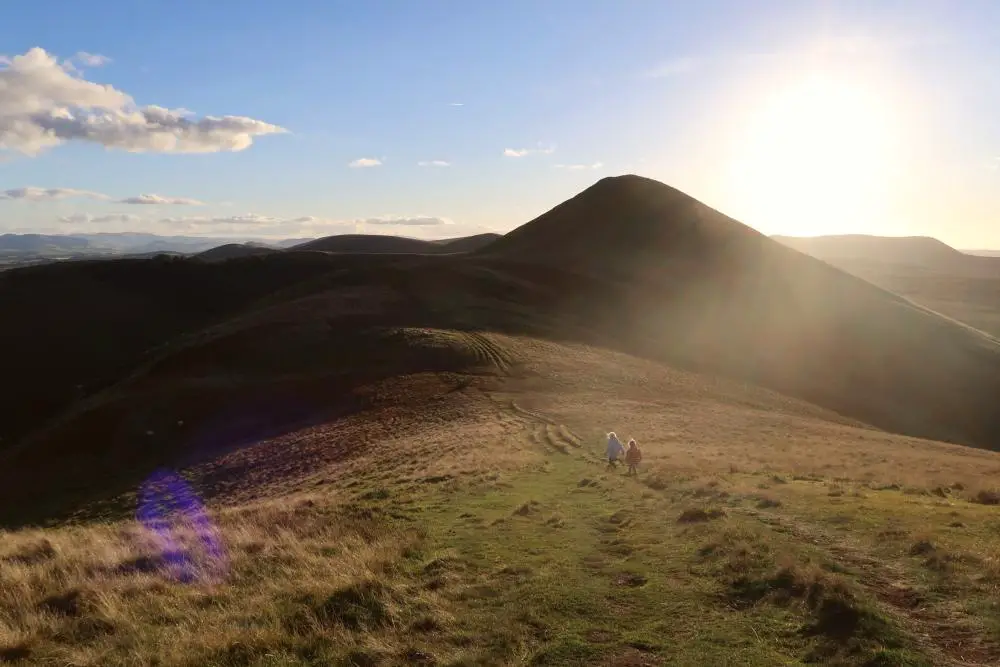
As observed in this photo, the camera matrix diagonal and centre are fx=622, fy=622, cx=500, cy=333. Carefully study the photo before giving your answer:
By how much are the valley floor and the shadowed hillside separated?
77.8ft

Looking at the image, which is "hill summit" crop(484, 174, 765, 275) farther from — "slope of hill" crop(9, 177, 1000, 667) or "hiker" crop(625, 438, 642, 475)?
"hiker" crop(625, 438, 642, 475)

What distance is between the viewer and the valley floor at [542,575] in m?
7.97

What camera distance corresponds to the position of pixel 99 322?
267ft

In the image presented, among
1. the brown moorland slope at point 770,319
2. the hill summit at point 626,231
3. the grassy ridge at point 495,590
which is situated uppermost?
the hill summit at point 626,231

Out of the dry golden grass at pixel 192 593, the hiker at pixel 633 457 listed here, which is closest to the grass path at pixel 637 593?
the dry golden grass at pixel 192 593

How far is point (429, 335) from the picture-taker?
56.7 meters

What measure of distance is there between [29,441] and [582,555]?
148ft

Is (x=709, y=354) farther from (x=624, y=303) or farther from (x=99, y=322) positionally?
(x=99, y=322)

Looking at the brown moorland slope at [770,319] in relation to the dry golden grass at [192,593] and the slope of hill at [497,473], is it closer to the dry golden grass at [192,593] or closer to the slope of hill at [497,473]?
the slope of hill at [497,473]

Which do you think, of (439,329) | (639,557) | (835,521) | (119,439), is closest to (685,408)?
(439,329)

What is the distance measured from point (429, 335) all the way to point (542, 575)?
153 ft

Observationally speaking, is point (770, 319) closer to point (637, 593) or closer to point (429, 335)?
point (429, 335)

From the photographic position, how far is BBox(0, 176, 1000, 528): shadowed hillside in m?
42.4

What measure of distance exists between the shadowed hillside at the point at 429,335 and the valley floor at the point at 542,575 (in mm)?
23718
